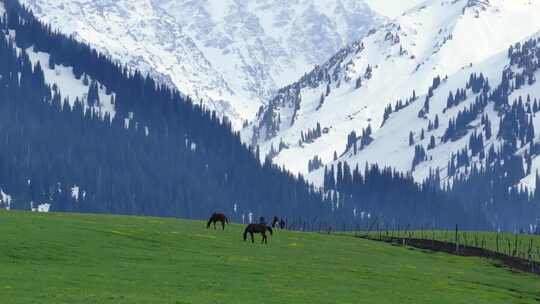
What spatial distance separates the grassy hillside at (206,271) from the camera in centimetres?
6700

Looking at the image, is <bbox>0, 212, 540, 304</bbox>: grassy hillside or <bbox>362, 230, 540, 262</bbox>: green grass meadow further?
<bbox>362, 230, 540, 262</bbox>: green grass meadow

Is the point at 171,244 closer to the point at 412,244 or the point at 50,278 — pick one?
the point at 50,278

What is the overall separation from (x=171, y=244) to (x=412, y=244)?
179ft

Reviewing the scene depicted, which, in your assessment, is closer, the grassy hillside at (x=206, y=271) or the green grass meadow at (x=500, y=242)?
the grassy hillside at (x=206, y=271)

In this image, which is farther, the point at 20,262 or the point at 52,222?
the point at 52,222

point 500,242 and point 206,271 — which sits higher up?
point 500,242

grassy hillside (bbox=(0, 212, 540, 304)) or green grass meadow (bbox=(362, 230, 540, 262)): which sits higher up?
green grass meadow (bbox=(362, 230, 540, 262))

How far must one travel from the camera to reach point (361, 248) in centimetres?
12075

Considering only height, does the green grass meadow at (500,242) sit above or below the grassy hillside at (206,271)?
above

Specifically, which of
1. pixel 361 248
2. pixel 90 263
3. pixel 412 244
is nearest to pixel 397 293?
pixel 90 263

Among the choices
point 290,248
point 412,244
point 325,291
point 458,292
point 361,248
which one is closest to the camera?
point 325,291

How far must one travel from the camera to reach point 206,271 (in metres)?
79.7

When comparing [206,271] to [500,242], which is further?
[500,242]

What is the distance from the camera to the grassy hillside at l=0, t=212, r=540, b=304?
67000mm
